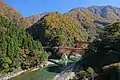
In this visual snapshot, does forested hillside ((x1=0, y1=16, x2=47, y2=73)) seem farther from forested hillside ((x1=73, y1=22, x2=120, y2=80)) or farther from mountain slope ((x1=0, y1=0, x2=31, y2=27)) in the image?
mountain slope ((x1=0, y1=0, x2=31, y2=27))

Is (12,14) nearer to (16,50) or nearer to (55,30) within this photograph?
(55,30)

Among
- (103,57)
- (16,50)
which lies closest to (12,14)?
(16,50)

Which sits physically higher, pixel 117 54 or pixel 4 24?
pixel 4 24

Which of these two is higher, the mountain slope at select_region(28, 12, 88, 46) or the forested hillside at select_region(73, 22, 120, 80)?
the mountain slope at select_region(28, 12, 88, 46)

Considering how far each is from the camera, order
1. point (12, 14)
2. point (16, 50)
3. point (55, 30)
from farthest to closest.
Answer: point (12, 14), point (55, 30), point (16, 50)

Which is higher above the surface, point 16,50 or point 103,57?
point 16,50

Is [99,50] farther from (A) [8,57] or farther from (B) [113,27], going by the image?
(A) [8,57]

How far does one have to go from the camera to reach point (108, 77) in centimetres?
2045

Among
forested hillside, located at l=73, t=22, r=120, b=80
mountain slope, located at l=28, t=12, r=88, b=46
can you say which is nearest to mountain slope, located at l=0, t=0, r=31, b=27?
mountain slope, located at l=28, t=12, r=88, b=46

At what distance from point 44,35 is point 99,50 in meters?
44.8

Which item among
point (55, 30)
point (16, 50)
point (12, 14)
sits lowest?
point (16, 50)

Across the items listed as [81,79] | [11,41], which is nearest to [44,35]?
[11,41]

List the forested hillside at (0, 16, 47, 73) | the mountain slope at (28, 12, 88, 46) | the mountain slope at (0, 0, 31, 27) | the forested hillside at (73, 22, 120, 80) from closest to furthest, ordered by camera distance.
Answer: the forested hillside at (73, 22, 120, 80) < the forested hillside at (0, 16, 47, 73) < the mountain slope at (28, 12, 88, 46) < the mountain slope at (0, 0, 31, 27)

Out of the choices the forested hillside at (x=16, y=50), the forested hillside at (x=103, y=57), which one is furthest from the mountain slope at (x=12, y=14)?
the forested hillside at (x=103, y=57)
